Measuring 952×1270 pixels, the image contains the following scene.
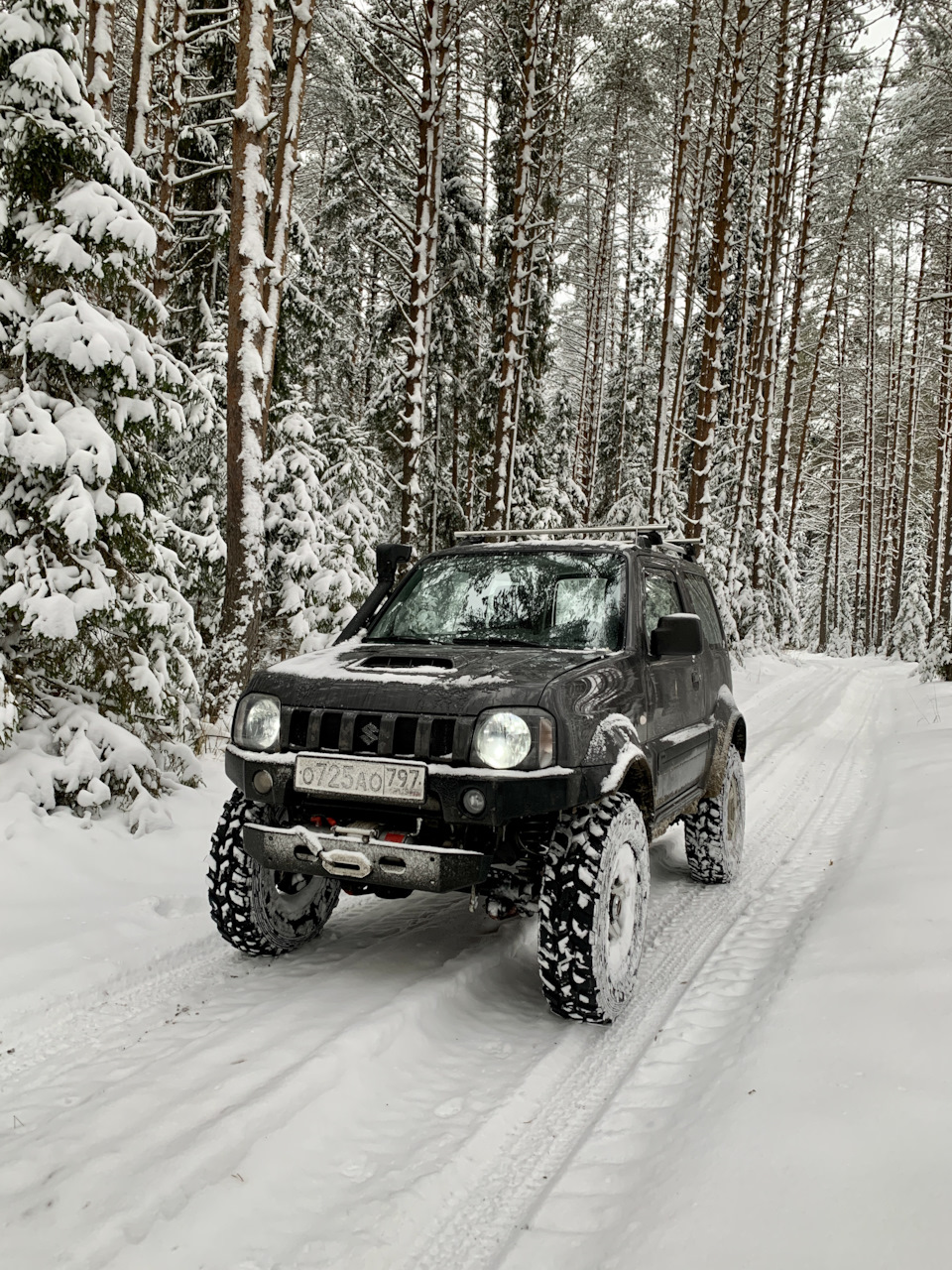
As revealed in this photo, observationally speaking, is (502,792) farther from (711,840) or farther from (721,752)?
(721,752)

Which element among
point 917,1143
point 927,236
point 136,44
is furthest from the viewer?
point 927,236

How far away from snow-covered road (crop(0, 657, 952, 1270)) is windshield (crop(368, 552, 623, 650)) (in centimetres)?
160

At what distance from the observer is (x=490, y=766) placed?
336cm

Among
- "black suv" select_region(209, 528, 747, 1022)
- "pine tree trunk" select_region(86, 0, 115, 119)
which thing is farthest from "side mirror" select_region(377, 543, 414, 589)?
"pine tree trunk" select_region(86, 0, 115, 119)

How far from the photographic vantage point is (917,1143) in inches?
97.1

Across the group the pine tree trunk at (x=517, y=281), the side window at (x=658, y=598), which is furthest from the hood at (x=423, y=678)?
the pine tree trunk at (x=517, y=281)

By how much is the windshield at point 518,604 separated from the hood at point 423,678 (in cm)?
22

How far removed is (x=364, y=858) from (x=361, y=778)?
316 mm

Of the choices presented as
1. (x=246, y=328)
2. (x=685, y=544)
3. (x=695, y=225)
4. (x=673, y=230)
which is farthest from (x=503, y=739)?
(x=695, y=225)

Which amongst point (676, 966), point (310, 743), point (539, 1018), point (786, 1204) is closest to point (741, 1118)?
point (786, 1204)

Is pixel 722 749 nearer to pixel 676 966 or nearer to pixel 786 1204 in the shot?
pixel 676 966

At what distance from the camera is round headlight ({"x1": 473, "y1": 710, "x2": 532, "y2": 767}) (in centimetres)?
337

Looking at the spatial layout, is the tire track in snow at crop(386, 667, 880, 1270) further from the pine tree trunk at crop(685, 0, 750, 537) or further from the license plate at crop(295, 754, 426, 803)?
the pine tree trunk at crop(685, 0, 750, 537)

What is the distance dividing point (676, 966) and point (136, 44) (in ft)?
36.4
